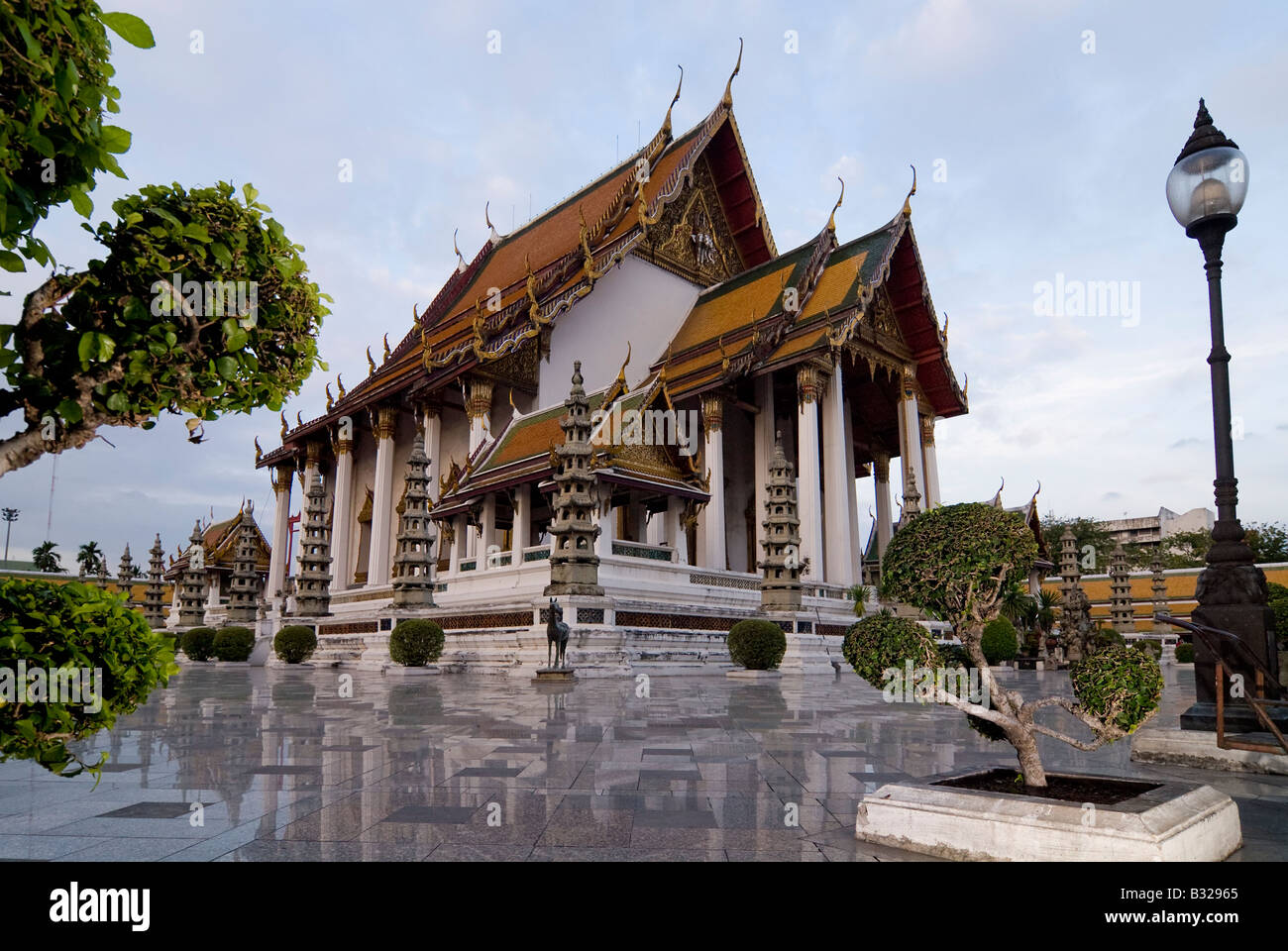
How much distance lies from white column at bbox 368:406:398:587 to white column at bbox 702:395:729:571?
12.2 m

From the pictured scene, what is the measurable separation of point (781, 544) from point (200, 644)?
707 inches

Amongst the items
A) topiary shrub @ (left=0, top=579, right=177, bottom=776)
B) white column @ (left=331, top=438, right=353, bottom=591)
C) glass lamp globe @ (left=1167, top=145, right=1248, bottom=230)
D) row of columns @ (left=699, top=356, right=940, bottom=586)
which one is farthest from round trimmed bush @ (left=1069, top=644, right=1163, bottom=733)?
white column @ (left=331, top=438, right=353, bottom=591)

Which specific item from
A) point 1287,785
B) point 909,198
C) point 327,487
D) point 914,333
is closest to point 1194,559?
point 914,333

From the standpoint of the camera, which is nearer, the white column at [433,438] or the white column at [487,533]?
the white column at [487,533]

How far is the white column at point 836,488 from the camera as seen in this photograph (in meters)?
26.7

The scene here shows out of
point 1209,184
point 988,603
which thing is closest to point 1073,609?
point 1209,184

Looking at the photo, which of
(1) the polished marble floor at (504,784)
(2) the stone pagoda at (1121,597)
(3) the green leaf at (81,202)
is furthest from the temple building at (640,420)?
(3) the green leaf at (81,202)

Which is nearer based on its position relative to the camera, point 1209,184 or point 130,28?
point 130,28

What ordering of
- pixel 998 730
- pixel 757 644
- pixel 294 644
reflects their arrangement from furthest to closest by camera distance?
1. pixel 294 644
2. pixel 757 644
3. pixel 998 730

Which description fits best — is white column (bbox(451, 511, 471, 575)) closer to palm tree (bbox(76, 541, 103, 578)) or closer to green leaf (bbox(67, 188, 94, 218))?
green leaf (bbox(67, 188, 94, 218))

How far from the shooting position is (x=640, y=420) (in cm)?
2097

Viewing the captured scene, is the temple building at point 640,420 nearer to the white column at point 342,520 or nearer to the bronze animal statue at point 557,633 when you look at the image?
the white column at point 342,520

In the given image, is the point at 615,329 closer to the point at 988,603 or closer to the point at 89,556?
the point at 988,603

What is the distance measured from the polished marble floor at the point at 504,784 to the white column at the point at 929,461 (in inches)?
876
